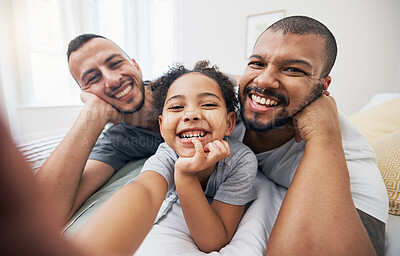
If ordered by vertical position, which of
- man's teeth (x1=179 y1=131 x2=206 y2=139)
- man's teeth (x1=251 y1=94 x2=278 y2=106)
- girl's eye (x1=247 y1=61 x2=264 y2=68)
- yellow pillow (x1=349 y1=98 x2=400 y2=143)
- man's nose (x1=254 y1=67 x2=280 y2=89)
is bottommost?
yellow pillow (x1=349 y1=98 x2=400 y2=143)

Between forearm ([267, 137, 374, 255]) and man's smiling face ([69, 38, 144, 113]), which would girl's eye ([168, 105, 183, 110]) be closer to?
man's smiling face ([69, 38, 144, 113])

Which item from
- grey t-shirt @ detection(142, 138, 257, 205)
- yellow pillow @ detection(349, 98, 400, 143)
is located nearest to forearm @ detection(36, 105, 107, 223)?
grey t-shirt @ detection(142, 138, 257, 205)

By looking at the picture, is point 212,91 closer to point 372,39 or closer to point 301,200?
point 301,200

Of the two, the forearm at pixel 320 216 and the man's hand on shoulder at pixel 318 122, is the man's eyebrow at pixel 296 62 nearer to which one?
the man's hand on shoulder at pixel 318 122

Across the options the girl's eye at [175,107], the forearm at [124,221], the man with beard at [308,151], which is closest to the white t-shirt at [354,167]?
the man with beard at [308,151]

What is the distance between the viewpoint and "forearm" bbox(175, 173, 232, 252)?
1.75ft

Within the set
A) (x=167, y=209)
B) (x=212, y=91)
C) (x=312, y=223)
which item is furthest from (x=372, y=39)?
(x=167, y=209)

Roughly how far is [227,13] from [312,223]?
97.0 inches

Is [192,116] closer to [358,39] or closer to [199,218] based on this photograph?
[199,218]

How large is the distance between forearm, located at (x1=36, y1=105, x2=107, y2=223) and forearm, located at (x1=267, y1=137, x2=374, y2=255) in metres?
0.68

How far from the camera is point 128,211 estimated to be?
0.43 meters

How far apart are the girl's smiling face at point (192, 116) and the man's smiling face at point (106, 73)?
0.87ft

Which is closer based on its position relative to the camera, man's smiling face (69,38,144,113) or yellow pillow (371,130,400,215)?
yellow pillow (371,130,400,215)

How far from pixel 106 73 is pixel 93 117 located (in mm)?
192
